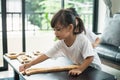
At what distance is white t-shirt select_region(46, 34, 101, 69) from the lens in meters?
1.56

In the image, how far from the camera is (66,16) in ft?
4.97

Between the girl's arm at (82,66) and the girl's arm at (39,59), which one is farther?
the girl's arm at (39,59)

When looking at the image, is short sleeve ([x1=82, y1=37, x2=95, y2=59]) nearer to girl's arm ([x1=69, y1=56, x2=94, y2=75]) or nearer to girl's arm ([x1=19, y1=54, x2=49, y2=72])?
girl's arm ([x1=69, y1=56, x2=94, y2=75])

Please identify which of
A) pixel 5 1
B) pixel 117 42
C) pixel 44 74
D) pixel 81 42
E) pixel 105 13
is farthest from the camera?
pixel 105 13

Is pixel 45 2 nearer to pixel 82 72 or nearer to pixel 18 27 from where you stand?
pixel 18 27

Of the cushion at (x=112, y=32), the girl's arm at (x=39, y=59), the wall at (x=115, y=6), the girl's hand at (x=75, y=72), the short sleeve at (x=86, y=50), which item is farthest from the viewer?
the wall at (x=115, y=6)

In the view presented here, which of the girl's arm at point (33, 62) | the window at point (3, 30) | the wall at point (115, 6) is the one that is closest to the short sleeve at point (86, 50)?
the girl's arm at point (33, 62)

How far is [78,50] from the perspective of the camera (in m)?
1.61

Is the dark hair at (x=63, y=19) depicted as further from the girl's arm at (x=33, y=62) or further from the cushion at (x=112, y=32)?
the cushion at (x=112, y=32)

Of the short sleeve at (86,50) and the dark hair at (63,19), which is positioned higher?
the dark hair at (63,19)

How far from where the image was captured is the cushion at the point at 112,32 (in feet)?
10.6

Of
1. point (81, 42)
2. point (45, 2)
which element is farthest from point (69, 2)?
point (81, 42)

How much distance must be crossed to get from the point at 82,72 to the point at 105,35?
81.7 inches

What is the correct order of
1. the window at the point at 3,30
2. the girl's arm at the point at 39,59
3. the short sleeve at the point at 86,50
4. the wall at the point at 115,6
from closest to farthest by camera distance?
the short sleeve at the point at 86,50, the girl's arm at the point at 39,59, the window at the point at 3,30, the wall at the point at 115,6
